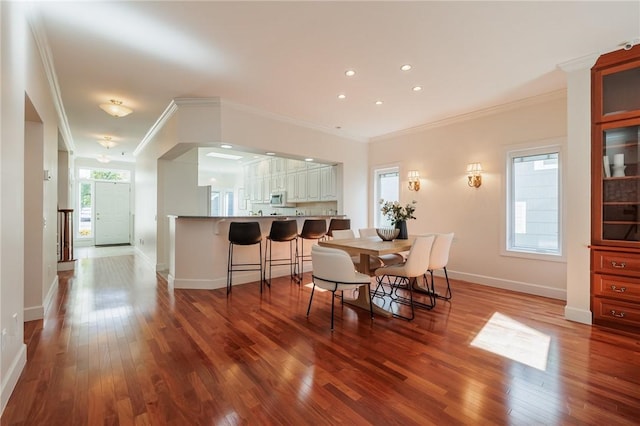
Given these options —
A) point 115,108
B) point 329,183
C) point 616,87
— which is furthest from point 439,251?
point 115,108

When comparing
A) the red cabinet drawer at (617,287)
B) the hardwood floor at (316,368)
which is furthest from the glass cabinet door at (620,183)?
the hardwood floor at (316,368)

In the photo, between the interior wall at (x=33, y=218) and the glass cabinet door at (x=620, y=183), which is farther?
the interior wall at (x=33, y=218)

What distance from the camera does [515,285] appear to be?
430 cm

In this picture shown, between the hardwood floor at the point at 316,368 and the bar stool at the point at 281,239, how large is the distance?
1.19 m

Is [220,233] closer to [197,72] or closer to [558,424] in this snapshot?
[197,72]

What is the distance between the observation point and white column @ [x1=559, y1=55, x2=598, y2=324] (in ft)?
10.0

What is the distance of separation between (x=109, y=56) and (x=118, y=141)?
14.8ft

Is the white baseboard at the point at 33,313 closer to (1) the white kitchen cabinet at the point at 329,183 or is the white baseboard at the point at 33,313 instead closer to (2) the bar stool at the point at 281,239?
(2) the bar stool at the point at 281,239

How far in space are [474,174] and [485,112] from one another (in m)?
1.00

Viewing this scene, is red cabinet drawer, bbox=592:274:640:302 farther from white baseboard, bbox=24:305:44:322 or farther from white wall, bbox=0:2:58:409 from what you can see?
white baseboard, bbox=24:305:44:322

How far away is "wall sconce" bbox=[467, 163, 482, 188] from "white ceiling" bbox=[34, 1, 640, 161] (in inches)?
36.4

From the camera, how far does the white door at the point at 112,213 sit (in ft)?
30.3

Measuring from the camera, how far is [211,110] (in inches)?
165

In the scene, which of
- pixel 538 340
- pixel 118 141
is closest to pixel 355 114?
pixel 538 340
